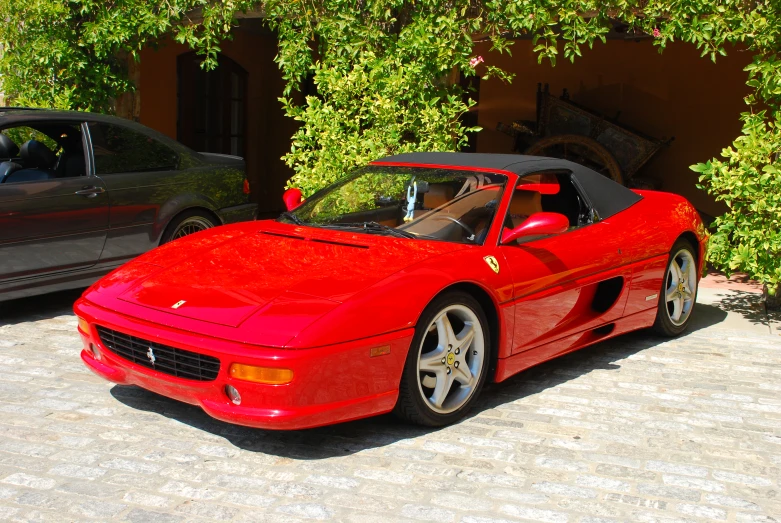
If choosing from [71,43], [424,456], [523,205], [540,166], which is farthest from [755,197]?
[71,43]

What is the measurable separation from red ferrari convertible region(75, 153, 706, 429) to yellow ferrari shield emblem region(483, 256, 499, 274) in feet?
0.05

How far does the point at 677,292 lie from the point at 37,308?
4.61 m

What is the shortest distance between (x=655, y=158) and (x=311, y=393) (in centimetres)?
994

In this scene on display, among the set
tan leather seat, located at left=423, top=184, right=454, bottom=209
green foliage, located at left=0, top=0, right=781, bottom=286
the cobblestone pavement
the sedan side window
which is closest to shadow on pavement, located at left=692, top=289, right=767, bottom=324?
green foliage, located at left=0, top=0, right=781, bottom=286

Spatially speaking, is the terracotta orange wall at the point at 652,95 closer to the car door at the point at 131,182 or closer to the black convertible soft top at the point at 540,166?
the car door at the point at 131,182

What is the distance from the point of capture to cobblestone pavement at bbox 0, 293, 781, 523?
3570 mm

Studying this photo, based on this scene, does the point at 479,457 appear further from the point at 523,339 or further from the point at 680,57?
the point at 680,57

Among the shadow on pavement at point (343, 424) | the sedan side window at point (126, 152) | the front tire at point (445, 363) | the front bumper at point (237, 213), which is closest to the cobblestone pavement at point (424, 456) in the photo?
the shadow on pavement at point (343, 424)

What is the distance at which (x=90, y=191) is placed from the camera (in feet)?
21.8

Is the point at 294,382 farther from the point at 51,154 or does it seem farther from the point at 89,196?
the point at 51,154

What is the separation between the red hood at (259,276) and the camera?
13.1 feet

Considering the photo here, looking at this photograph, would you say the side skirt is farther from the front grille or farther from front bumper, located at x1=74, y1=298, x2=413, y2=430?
the front grille

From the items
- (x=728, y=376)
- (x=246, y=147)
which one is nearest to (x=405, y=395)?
(x=728, y=376)

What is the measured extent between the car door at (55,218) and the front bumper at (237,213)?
1171mm
